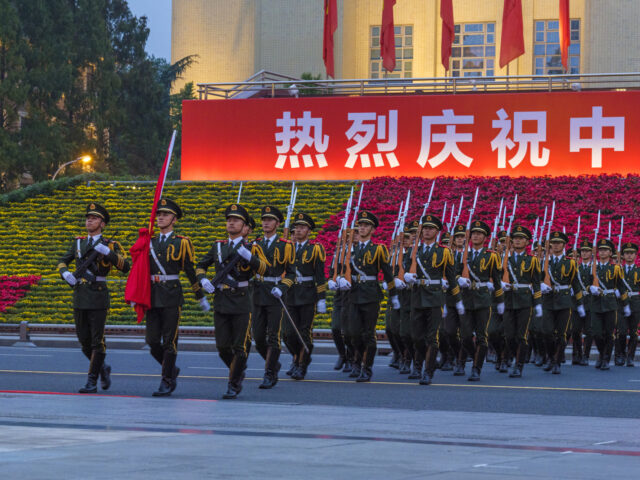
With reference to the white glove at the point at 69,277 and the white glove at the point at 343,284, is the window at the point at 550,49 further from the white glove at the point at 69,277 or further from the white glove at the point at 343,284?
the white glove at the point at 69,277

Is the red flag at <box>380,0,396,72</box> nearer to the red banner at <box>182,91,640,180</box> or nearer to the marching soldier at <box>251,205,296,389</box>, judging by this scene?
the red banner at <box>182,91,640,180</box>

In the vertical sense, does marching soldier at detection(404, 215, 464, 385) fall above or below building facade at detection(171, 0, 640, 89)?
below

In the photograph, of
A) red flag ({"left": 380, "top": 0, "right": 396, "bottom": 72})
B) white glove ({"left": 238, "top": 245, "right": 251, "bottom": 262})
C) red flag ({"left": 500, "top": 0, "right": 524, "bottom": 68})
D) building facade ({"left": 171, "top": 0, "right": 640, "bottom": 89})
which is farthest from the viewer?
building facade ({"left": 171, "top": 0, "right": 640, "bottom": 89})

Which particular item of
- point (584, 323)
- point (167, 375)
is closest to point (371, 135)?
point (584, 323)

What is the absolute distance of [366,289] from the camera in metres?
14.8

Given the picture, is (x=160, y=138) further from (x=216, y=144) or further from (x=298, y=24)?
(x=216, y=144)

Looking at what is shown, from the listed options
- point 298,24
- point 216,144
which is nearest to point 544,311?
point 216,144

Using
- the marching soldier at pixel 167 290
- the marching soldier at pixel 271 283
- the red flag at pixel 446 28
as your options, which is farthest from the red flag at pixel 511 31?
the marching soldier at pixel 167 290

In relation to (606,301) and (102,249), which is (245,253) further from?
(606,301)

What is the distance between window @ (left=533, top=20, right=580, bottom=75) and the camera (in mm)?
47594

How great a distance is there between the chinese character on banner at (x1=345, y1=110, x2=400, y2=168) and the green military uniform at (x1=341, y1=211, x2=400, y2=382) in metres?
19.8

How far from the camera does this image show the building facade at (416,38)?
4672cm

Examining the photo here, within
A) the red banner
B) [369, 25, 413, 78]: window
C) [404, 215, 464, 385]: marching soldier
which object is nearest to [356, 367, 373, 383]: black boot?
[404, 215, 464, 385]: marching soldier

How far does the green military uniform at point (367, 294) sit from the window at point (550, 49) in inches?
1340
